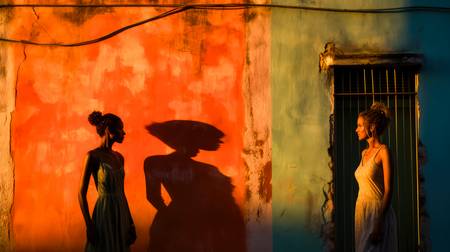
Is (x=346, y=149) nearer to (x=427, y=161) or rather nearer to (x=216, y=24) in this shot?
(x=427, y=161)

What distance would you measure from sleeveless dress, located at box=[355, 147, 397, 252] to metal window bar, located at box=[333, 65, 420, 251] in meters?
1.28

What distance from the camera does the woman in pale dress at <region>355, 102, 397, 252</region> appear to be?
6.12 meters

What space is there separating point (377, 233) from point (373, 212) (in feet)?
0.61

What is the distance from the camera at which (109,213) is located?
21.5 ft

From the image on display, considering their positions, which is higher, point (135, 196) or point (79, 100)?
point (79, 100)

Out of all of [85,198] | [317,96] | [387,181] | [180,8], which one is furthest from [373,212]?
[180,8]

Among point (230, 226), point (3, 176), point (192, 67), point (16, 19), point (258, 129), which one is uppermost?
point (16, 19)

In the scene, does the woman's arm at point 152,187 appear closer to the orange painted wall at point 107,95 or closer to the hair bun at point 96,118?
the orange painted wall at point 107,95

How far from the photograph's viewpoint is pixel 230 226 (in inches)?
294

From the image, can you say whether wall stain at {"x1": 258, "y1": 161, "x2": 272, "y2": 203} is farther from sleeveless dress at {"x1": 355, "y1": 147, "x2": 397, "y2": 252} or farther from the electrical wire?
the electrical wire

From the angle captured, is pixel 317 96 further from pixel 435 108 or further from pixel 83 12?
pixel 83 12

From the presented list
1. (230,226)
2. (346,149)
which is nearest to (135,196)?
(230,226)

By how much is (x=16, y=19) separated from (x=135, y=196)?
2.27 metres

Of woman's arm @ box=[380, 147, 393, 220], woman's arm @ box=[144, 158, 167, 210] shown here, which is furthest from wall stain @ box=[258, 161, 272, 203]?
woman's arm @ box=[380, 147, 393, 220]
